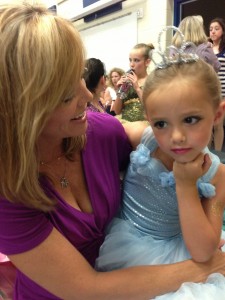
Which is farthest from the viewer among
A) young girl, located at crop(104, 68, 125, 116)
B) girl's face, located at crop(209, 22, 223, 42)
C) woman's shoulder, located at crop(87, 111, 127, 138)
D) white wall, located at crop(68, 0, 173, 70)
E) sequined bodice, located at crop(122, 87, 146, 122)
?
young girl, located at crop(104, 68, 125, 116)

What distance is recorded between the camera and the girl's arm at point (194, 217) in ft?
3.03

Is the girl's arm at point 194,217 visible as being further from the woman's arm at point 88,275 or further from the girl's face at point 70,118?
the girl's face at point 70,118

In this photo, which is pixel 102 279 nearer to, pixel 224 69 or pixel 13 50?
pixel 13 50

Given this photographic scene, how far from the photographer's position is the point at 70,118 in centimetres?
93

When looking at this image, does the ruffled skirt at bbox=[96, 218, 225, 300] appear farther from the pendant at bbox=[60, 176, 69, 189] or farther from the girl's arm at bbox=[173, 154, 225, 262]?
the pendant at bbox=[60, 176, 69, 189]

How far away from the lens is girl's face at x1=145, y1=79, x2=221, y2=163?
92 cm

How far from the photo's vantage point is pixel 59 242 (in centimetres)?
91

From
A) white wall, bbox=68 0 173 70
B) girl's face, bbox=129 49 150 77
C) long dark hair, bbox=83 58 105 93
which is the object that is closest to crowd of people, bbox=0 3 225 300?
long dark hair, bbox=83 58 105 93

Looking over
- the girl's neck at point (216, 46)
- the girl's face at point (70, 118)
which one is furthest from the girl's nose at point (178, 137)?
the girl's neck at point (216, 46)

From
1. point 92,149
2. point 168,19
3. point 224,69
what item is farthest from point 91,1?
point 92,149

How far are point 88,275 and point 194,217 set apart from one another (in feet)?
1.06

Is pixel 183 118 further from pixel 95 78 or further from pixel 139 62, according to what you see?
pixel 139 62

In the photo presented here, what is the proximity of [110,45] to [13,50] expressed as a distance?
20.1ft

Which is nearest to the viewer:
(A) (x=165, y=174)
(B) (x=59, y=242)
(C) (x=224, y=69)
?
(B) (x=59, y=242)
